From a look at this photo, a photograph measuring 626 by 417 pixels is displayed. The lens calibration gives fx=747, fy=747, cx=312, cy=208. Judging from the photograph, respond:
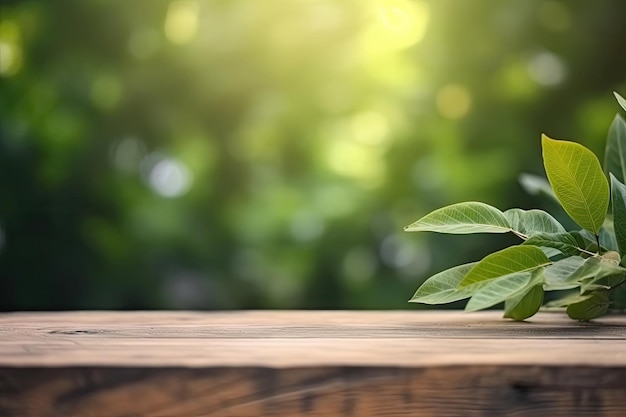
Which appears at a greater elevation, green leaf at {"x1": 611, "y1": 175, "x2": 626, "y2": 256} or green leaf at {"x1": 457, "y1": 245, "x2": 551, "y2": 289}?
green leaf at {"x1": 611, "y1": 175, "x2": 626, "y2": 256}

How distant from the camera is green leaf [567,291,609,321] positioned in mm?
594

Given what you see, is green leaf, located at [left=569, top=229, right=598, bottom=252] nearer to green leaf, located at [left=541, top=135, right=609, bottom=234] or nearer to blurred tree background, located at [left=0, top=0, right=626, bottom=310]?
green leaf, located at [left=541, top=135, right=609, bottom=234]

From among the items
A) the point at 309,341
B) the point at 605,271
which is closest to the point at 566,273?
the point at 605,271

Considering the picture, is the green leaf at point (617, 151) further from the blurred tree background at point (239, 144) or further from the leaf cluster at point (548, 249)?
the blurred tree background at point (239, 144)

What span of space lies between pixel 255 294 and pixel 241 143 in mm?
293

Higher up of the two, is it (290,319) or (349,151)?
(349,151)

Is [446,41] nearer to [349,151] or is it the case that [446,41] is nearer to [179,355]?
[349,151]

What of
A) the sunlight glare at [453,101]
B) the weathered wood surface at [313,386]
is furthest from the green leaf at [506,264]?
the sunlight glare at [453,101]

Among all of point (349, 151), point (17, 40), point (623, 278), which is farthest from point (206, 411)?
point (17, 40)

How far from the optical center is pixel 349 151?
1541 mm

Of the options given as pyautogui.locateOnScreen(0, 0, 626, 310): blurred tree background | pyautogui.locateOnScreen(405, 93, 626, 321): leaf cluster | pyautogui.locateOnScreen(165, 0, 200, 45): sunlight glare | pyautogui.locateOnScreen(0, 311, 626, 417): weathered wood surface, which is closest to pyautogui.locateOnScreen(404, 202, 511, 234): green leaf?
pyautogui.locateOnScreen(405, 93, 626, 321): leaf cluster

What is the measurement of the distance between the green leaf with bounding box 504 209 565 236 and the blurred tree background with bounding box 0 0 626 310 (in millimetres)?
819

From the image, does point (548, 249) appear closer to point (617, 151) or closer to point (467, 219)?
point (467, 219)

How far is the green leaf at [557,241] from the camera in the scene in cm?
55
